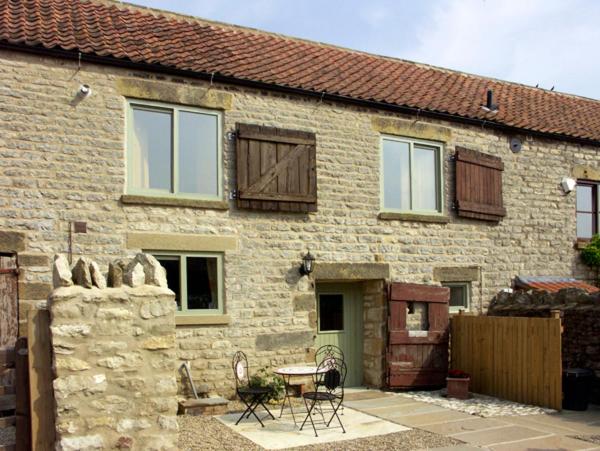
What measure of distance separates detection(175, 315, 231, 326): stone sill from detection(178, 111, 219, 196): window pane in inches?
74.2

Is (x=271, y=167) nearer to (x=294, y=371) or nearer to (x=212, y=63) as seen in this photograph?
(x=212, y=63)

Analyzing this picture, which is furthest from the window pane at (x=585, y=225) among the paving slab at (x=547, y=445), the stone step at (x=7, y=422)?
the stone step at (x=7, y=422)

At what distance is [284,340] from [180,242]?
2.32 meters

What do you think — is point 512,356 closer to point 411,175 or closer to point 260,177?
point 411,175

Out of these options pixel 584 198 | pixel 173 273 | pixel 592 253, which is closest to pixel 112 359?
pixel 173 273

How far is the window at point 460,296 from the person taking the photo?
471 inches

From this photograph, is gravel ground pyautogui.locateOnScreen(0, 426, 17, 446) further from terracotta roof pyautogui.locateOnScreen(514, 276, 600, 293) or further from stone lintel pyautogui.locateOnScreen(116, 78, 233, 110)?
terracotta roof pyautogui.locateOnScreen(514, 276, 600, 293)

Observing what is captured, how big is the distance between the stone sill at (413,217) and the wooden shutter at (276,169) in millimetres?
1460

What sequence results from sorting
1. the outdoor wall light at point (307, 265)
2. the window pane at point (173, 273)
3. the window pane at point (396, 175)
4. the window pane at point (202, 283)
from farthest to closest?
the window pane at point (396, 175)
the outdoor wall light at point (307, 265)
the window pane at point (202, 283)
the window pane at point (173, 273)

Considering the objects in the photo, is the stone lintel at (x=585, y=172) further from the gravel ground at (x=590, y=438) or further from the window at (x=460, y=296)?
the gravel ground at (x=590, y=438)

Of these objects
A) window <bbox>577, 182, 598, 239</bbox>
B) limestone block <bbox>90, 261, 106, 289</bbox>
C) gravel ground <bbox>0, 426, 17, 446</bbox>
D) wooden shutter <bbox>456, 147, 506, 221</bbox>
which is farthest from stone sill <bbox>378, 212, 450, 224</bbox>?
gravel ground <bbox>0, 426, 17, 446</bbox>

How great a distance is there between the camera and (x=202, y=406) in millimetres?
8703

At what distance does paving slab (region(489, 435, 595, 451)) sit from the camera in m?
7.07

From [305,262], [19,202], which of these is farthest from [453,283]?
[19,202]
